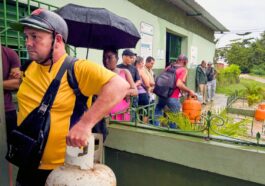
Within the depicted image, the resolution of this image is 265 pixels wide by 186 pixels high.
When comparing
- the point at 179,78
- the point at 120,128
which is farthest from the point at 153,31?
the point at 120,128

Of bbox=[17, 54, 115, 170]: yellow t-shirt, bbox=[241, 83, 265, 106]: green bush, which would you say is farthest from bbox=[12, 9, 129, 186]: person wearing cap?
bbox=[241, 83, 265, 106]: green bush

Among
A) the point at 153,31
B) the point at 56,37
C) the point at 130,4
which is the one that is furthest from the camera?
the point at 153,31

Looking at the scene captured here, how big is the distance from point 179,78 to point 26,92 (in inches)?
131

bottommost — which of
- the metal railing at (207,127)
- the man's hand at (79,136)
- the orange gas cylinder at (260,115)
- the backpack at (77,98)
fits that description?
the orange gas cylinder at (260,115)

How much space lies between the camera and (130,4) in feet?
21.1

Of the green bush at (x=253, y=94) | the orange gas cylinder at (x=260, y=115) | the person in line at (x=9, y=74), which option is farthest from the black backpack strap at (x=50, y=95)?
the green bush at (x=253, y=94)

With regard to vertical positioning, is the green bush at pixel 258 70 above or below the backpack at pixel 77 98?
above

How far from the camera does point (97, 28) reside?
11.0 ft

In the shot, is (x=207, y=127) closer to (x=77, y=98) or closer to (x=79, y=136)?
(x=77, y=98)

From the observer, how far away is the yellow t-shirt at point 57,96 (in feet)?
5.48

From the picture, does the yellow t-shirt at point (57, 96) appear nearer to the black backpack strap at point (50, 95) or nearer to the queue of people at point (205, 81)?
the black backpack strap at point (50, 95)

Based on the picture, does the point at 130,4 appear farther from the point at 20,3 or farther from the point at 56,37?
the point at 56,37

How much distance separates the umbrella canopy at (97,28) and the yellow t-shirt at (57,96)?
1466 mm

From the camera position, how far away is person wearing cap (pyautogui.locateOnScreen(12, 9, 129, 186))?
1540 mm
